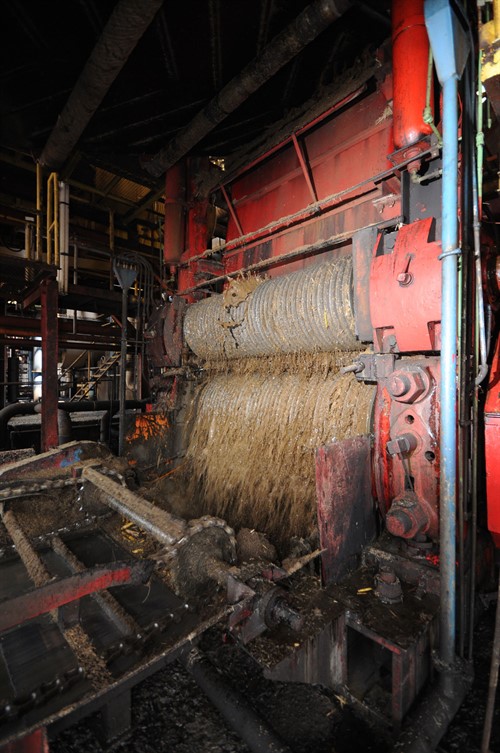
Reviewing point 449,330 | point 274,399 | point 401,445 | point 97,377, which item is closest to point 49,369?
point 274,399

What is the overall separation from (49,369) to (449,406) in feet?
14.8

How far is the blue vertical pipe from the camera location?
1.53 metres

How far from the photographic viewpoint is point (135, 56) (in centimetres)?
327

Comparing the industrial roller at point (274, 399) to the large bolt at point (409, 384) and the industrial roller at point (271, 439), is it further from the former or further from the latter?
the large bolt at point (409, 384)

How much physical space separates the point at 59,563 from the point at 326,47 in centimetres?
481

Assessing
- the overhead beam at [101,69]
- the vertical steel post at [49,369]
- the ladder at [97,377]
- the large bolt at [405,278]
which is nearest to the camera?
the large bolt at [405,278]

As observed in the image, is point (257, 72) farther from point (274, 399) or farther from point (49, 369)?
point (49, 369)

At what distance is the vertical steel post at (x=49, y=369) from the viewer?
4453mm

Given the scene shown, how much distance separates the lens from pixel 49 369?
4.53 m

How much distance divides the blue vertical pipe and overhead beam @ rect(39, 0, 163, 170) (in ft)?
7.61

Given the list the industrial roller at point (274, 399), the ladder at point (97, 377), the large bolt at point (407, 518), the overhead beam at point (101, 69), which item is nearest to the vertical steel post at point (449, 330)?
the large bolt at point (407, 518)

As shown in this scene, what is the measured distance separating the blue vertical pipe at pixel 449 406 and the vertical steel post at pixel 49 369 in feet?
14.1

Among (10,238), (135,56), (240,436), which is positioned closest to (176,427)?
(240,436)

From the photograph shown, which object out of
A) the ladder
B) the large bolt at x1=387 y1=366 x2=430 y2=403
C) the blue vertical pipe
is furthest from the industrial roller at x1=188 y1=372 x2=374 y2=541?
the ladder
